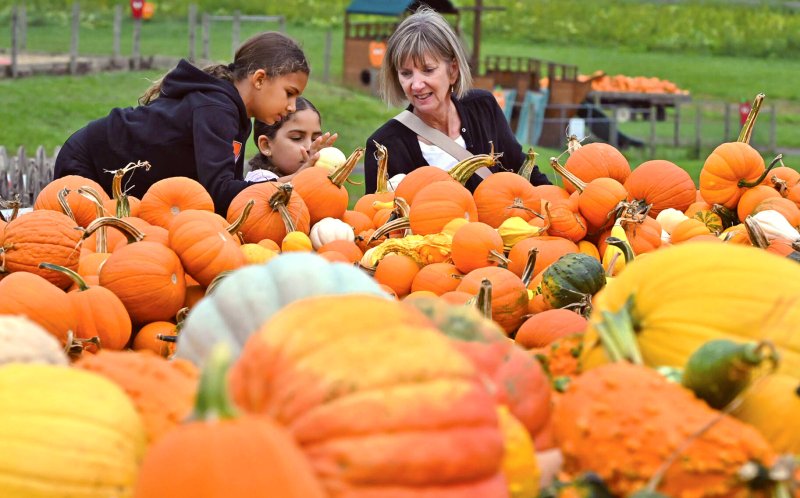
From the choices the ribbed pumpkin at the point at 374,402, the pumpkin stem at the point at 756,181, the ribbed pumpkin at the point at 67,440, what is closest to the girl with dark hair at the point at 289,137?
the pumpkin stem at the point at 756,181

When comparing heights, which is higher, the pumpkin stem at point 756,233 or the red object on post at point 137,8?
the red object on post at point 137,8

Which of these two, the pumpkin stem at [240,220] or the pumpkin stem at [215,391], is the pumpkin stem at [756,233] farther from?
the pumpkin stem at [215,391]

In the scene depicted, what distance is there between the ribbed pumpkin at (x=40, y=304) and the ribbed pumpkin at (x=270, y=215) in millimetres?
1138

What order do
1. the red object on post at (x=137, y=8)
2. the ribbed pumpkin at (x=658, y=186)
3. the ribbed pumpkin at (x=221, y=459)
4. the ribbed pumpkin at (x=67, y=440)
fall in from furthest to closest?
the red object on post at (x=137, y=8) < the ribbed pumpkin at (x=658, y=186) < the ribbed pumpkin at (x=67, y=440) < the ribbed pumpkin at (x=221, y=459)

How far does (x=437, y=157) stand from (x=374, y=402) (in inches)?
165

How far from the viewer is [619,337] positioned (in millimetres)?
1843

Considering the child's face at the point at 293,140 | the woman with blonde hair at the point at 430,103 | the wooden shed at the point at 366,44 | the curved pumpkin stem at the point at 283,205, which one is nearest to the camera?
the curved pumpkin stem at the point at 283,205

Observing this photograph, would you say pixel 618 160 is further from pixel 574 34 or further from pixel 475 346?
pixel 574 34

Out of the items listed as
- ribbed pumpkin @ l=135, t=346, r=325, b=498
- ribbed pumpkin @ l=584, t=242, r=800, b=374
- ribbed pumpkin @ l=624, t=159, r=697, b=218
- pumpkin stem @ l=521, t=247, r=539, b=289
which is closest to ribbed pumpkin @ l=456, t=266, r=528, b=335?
pumpkin stem @ l=521, t=247, r=539, b=289

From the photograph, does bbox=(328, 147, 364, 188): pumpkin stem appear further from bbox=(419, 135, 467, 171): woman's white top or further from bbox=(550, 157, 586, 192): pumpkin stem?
bbox=(419, 135, 467, 171): woman's white top

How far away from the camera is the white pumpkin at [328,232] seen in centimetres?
421

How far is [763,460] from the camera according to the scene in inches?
60.6

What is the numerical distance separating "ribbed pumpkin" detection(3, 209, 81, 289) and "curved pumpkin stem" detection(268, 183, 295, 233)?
76cm

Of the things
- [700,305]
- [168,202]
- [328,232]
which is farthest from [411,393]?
[168,202]
